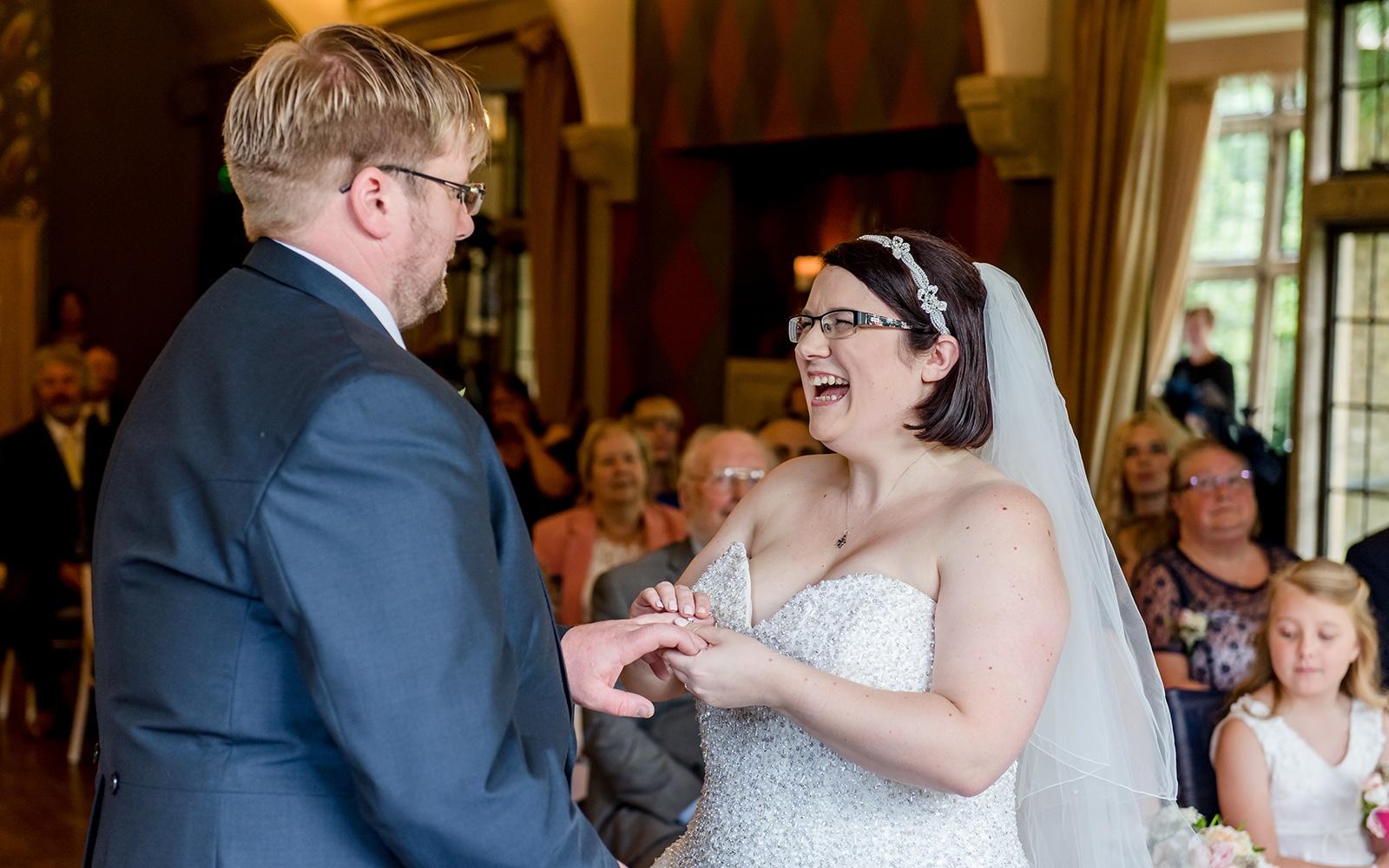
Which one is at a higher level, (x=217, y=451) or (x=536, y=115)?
(x=536, y=115)

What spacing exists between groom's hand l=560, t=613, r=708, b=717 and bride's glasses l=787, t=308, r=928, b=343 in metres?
0.50

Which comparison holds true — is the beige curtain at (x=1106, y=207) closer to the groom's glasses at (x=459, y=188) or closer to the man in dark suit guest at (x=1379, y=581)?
the man in dark suit guest at (x=1379, y=581)

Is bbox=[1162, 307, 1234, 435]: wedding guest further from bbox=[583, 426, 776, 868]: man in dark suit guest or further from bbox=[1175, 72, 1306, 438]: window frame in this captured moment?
bbox=[583, 426, 776, 868]: man in dark suit guest

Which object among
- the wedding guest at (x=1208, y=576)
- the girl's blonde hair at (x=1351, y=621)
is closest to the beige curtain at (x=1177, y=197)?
the wedding guest at (x=1208, y=576)

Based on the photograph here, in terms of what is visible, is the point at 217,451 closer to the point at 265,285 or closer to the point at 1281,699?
the point at 265,285

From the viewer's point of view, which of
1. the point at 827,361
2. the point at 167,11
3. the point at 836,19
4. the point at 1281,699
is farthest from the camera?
the point at 167,11

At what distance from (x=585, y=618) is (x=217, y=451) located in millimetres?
3516

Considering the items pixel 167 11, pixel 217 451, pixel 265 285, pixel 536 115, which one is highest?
pixel 167 11

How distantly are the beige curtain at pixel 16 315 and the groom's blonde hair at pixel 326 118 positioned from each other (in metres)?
11.8

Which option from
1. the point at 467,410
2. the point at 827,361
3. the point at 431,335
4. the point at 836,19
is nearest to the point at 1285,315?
the point at 836,19

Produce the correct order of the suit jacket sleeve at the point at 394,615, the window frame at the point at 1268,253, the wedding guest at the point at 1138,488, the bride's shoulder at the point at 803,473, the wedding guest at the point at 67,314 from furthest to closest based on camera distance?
the wedding guest at the point at 67,314 < the window frame at the point at 1268,253 < the wedding guest at the point at 1138,488 < the bride's shoulder at the point at 803,473 < the suit jacket sleeve at the point at 394,615

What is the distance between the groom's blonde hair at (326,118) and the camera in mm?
1579

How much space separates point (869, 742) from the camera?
6.61ft

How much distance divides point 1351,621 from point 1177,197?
7.86m
